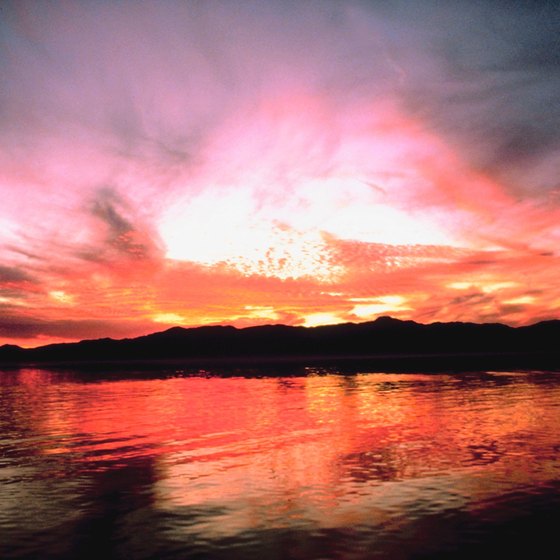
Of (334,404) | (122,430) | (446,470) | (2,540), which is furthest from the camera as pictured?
(334,404)

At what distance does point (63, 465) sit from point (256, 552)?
33.0 ft

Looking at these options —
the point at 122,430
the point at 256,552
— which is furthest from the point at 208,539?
the point at 122,430

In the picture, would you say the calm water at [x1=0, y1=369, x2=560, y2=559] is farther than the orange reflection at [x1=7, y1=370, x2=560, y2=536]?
No

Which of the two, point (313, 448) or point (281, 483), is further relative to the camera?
point (313, 448)

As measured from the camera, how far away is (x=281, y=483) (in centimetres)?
1491

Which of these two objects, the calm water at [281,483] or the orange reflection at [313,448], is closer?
the calm water at [281,483]

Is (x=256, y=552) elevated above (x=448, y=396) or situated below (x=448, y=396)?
below

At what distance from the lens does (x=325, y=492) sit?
14.0 metres

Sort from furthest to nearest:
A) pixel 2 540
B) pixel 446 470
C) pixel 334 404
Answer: pixel 334 404
pixel 446 470
pixel 2 540

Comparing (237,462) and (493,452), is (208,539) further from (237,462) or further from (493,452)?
(493,452)

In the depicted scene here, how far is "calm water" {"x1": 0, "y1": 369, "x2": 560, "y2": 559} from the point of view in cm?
1069

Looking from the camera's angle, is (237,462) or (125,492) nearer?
(125,492)

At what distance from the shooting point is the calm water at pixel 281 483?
10688mm

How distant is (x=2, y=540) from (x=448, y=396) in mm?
31302
